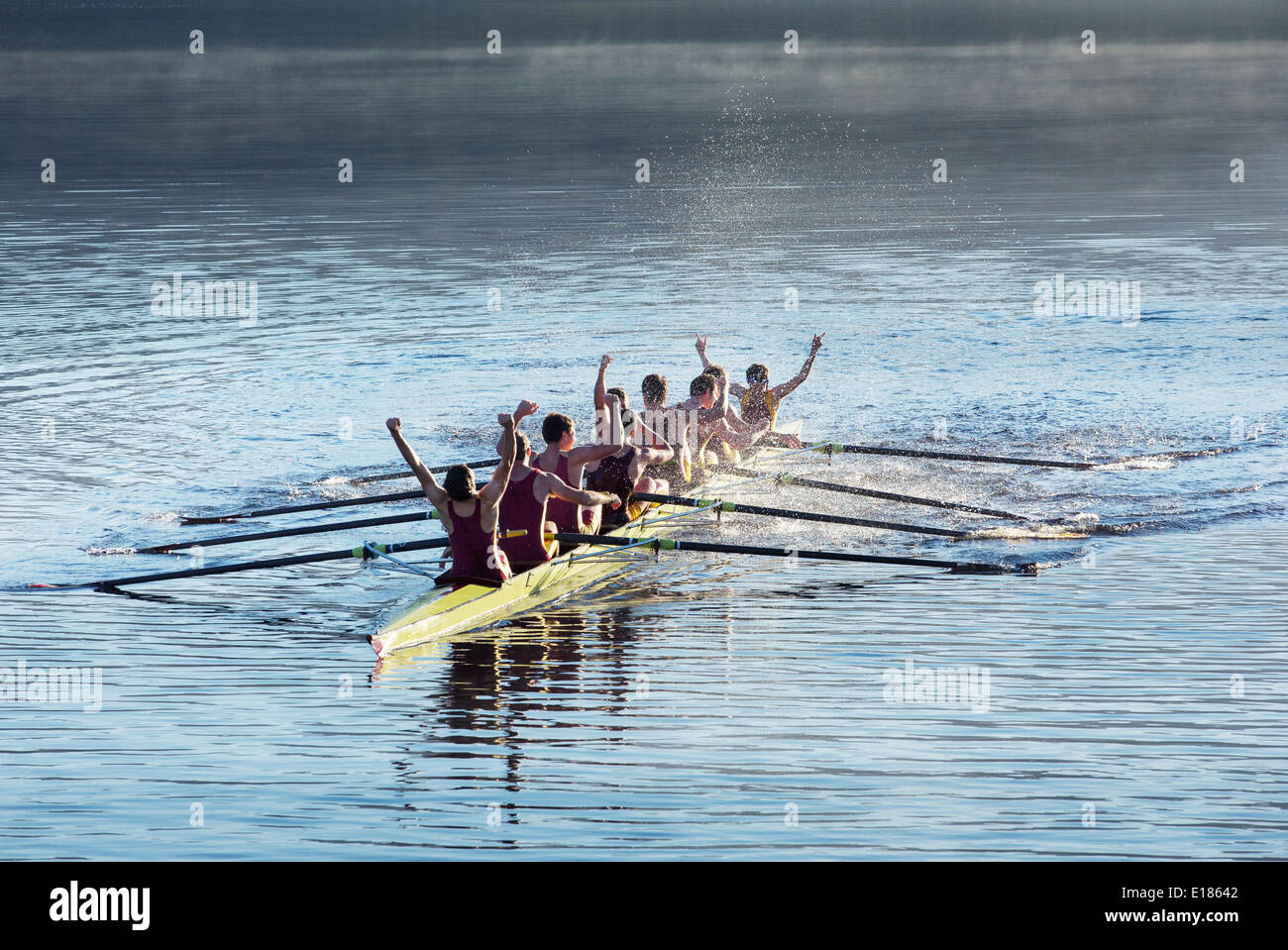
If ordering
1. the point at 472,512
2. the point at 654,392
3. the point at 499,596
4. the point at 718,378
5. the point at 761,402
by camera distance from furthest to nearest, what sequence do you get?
the point at 761,402, the point at 718,378, the point at 654,392, the point at 499,596, the point at 472,512

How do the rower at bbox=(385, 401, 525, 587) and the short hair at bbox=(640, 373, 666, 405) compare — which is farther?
the short hair at bbox=(640, 373, 666, 405)

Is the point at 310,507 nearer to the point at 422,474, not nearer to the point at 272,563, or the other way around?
the point at 272,563

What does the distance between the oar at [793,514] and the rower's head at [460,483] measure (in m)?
3.44

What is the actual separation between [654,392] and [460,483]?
4.83m

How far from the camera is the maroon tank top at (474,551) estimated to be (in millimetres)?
12633

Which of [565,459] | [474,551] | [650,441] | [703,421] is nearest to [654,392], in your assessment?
[650,441]

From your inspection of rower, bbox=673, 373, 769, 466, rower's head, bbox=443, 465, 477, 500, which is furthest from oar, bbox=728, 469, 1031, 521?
rower's head, bbox=443, 465, 477, 500

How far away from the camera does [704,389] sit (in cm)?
1773

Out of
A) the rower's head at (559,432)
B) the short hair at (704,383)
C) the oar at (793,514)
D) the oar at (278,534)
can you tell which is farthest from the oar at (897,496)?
the oar at (278,534)

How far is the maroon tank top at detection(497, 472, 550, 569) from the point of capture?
13312 millimetres

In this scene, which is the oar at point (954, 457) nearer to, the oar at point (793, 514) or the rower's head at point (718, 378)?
the rower's head at point (718, 378)

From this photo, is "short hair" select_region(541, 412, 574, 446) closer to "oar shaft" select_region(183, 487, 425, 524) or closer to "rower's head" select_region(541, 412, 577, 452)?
"rower's head" select_region(541, 412, 577, 452)

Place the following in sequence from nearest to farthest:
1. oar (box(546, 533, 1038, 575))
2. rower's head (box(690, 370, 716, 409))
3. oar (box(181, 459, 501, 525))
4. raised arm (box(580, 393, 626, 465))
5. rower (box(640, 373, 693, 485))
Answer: oar (box(546, 533, 1038, 575)), raised arm (box(580, 393, 626, 465)), oar (box(181, 459, 501, 525)), rower (box(640, 373, 693, 485)), rower's head (box(690, 370, 716, 409))

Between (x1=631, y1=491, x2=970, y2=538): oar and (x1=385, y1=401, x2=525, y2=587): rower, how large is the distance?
124 inches
